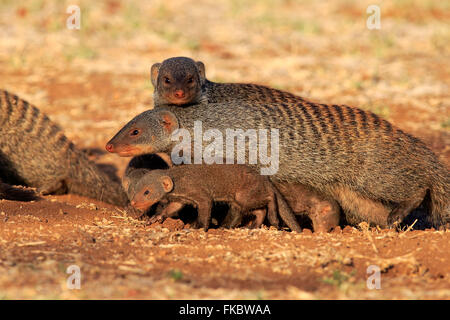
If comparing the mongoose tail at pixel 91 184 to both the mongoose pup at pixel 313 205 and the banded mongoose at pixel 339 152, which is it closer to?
the banded mongoose at pixel 339 152

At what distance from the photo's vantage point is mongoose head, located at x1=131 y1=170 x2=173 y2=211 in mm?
3982

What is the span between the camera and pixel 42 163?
525cm

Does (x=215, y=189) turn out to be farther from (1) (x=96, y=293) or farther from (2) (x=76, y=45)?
(2) (x=76, y=45)

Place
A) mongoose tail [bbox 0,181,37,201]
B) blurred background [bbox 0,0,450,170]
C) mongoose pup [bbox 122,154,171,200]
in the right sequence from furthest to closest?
blurred background [bbox 0,0,450,170], mongoose tail [bbox 0,181,37,201], mongoose pup [bbox 122,154,171,200]

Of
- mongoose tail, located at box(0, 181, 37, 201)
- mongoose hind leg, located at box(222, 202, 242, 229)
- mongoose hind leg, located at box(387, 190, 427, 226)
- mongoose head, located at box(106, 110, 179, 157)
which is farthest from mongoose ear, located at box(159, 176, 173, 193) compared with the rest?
mongoose hind leg, located at box(387, 190, 427, 226)

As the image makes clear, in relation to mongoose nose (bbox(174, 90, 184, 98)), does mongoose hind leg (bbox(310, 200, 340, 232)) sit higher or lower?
lower

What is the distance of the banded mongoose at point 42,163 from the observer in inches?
204

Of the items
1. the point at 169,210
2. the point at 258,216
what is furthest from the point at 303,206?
the point at 169,210

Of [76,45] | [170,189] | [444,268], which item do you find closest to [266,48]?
[76,45]

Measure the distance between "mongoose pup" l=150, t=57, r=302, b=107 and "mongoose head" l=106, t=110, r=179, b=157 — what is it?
16 centimetres

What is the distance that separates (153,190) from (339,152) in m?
1.25

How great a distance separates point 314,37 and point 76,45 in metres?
3.38

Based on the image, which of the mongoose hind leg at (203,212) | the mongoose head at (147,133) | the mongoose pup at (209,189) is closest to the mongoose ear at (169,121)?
the mongoose head at (147,133)

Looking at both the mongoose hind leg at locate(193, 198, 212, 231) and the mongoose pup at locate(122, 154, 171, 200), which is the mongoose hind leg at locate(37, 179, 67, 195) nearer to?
the mongoose pup at locate(122, 154, 171, 200)
